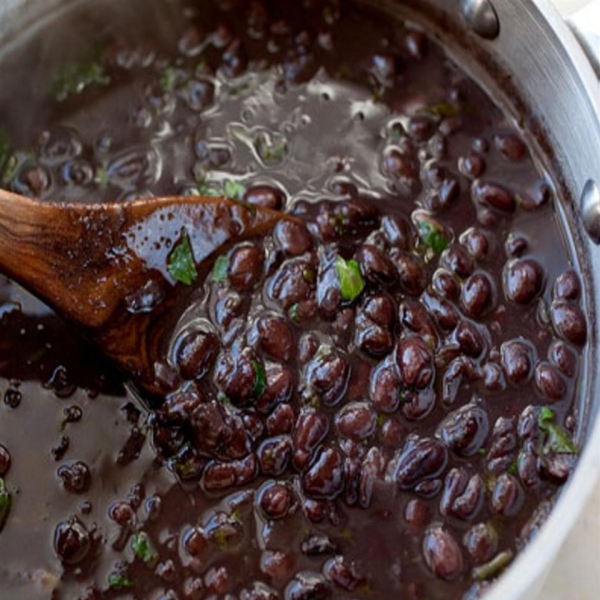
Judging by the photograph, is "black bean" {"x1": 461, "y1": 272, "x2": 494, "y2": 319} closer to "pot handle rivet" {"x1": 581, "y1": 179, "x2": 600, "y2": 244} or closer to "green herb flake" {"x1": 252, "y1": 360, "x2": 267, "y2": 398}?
"pot handle rivet" {"x1": 581, "y1": 179, "x2": 600, "y2": 244}

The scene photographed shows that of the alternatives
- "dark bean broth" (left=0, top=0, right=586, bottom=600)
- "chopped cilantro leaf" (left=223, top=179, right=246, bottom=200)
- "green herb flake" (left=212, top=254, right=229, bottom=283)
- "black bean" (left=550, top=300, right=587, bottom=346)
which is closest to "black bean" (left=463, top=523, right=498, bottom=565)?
"dark bean broth" (left=0, top=0, right=586, bottom=600)

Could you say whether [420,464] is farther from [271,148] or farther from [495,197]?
[271,148]

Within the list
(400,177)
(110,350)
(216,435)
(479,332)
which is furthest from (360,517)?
(400,177)

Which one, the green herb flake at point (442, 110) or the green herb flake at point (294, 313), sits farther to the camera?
the green herb flake at point (442, 110)

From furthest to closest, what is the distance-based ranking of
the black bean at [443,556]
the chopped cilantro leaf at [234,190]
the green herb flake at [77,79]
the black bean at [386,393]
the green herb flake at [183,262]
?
the green herb flake at [77,79] < the chopped cilantro leaf at [234,190] < the green herb flake at [183,262] < the black bean at [386,393] < the black bean at [443,556]

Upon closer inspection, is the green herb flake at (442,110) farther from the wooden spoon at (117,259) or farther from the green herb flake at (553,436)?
the green herb flake at (553,436)

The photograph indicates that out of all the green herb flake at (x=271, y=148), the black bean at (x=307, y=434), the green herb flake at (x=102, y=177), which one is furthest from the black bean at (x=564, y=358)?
the green herb flake at (x=102, y=177)

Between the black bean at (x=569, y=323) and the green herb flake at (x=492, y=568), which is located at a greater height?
the black bean at (x=569, y=323)

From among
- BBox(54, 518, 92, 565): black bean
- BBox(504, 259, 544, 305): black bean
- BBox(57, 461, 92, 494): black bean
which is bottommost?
BBox(54, 518, 92, 565): black bean
